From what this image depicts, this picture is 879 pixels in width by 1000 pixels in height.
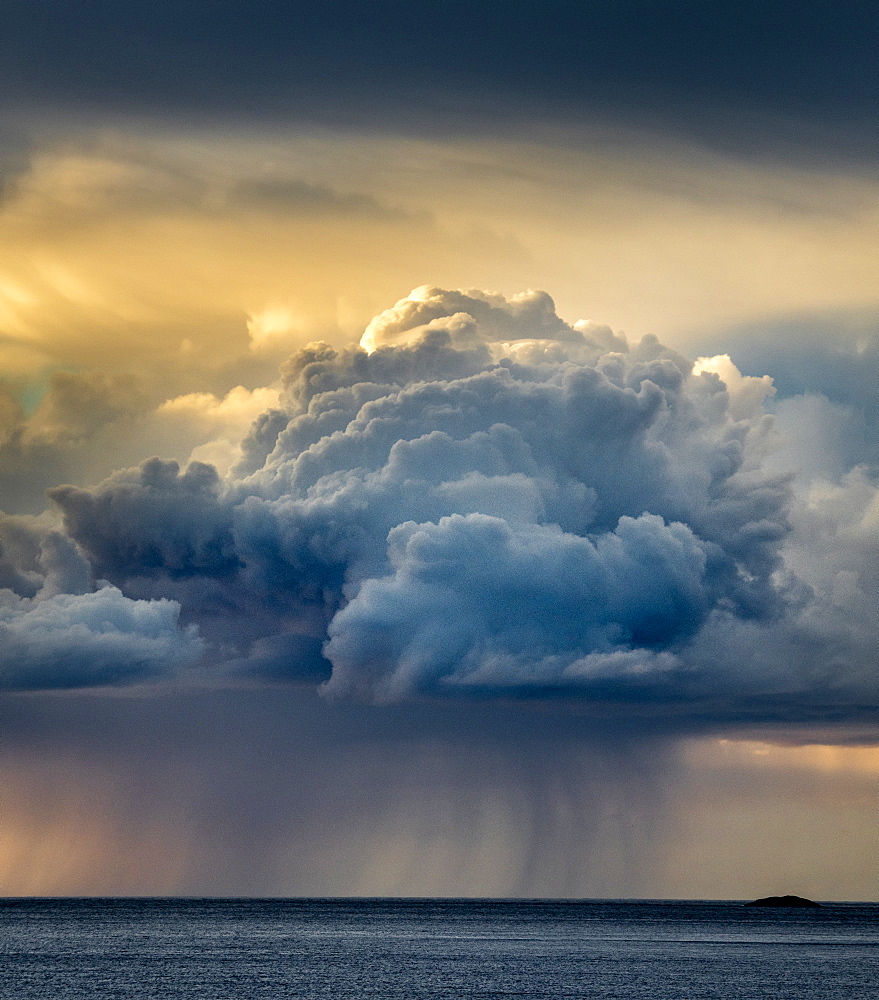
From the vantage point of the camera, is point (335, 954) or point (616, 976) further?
point (335, 954)

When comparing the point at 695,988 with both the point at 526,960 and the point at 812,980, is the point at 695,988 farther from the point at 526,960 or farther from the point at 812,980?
the point at 526,960

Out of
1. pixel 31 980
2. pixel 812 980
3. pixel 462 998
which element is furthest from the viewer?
pixel 812 980

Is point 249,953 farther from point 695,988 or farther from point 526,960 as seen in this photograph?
point 695,988

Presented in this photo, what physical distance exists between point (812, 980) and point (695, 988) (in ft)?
71.7

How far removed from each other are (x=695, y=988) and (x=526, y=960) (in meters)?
47.1

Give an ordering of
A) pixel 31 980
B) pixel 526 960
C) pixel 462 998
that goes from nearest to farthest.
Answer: pixel 462 998 < pixel 31 980 < pixel 526 960

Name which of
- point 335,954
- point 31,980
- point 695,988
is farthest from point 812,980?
point 31,980

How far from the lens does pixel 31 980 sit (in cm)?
13762

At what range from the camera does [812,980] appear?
5969 inches

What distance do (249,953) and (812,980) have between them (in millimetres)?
81076

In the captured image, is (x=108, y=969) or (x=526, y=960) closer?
(x=108, y=969)

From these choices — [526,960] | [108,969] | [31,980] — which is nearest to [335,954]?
[526,960]

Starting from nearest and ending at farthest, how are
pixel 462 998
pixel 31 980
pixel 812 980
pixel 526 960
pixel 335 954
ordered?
pixel 462 998 → pixel 31 980 → pixel 812 980 → pixel 526 960 → pixel 335 954

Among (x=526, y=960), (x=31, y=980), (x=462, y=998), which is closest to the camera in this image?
(x=462, y=998)
